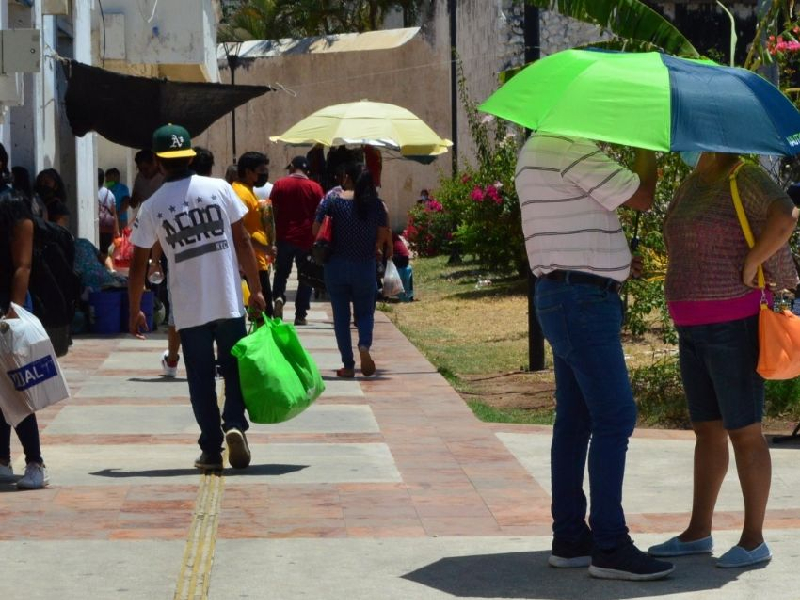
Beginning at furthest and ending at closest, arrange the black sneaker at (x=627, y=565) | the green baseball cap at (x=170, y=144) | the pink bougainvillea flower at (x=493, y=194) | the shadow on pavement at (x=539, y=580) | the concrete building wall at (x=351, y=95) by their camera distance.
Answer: the concrete building wall at (x=351, y=95), the pink bougainvillea flower at (x=493, y=194), the green baseball cap at (x=170, y=144), the black sneaker at (x=627, y=565), the shadow on pavement at (x=539, y=580)

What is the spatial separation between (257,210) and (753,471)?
316 inches

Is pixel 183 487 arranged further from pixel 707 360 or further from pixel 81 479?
pixel 707 360

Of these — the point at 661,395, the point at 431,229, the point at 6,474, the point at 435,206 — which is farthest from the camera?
the point at 431,229

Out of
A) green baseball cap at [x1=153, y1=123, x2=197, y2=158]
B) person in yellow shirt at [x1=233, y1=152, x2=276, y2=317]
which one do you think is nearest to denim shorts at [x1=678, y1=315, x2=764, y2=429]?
Answer: green baseball cap at [x1=153, y1=123, x2=197, y2=158]

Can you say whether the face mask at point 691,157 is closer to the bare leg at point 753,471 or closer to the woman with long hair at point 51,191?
the bare leg at point 753,471

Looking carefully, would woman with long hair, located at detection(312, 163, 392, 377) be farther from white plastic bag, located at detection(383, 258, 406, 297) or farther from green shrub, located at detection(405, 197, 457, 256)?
green shrub, located at detection(405, 197, 457, 256)

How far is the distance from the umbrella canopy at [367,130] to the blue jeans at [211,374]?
1161 cm

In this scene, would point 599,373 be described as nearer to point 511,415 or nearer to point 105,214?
point 511,415

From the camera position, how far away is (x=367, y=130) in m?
19.8

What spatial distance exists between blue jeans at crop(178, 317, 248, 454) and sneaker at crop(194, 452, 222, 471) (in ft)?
0.07

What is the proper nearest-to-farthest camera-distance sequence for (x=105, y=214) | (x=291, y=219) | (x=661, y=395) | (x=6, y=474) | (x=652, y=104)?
(x=652, y=104) → (x=6, y=474) → (x=661, y=395) → (x=291, y=219) → (x=105, y=214)

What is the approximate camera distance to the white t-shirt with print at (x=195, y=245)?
25.3 ft

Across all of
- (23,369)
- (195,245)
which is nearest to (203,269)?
(195,245)

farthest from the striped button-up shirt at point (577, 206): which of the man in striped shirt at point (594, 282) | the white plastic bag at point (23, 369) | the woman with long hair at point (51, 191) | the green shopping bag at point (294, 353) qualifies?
the woman with long hair at point (51, 191)
